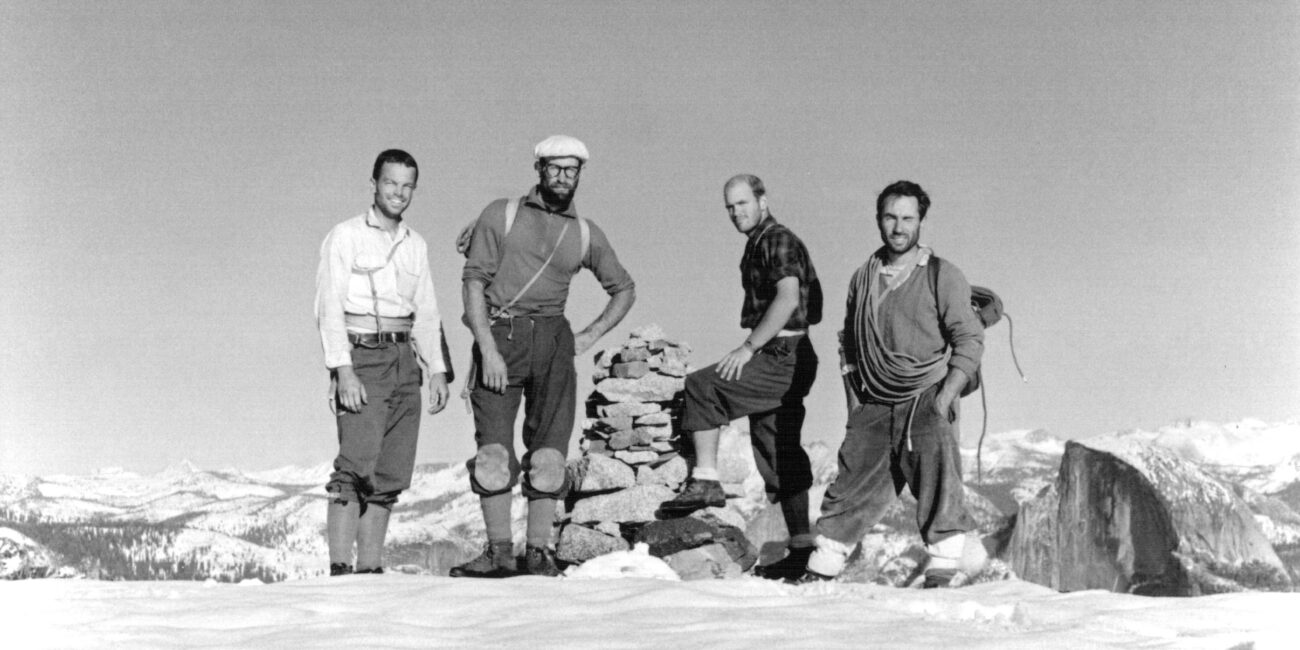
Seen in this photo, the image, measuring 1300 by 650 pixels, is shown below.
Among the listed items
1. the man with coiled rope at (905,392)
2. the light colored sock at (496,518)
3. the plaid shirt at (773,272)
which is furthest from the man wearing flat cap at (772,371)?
the light colored sock at (496,518)

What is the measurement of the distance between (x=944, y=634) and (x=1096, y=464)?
22.6m

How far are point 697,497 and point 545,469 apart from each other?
1.10 metres

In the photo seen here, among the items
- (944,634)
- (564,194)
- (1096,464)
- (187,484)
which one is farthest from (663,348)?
(187,484)

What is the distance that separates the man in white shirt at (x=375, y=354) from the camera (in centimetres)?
632

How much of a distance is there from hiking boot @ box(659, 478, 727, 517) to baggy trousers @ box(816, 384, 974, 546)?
1.06 metres

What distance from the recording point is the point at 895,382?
6.51m

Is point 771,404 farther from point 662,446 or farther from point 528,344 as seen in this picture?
point 528,344

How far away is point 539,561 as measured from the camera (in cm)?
682

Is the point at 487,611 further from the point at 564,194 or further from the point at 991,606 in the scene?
the point at 564,194

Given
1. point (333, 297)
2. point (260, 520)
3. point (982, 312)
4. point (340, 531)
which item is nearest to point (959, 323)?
point (982, 312)

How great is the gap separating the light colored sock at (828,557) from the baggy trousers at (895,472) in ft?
0.11

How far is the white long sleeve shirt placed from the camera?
6.38 metres

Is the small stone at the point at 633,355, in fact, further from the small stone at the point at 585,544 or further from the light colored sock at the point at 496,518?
the light colored sock at the point at 496,518

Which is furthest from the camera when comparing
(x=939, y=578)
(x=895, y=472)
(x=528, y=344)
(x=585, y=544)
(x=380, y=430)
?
(x=585, y=544)
